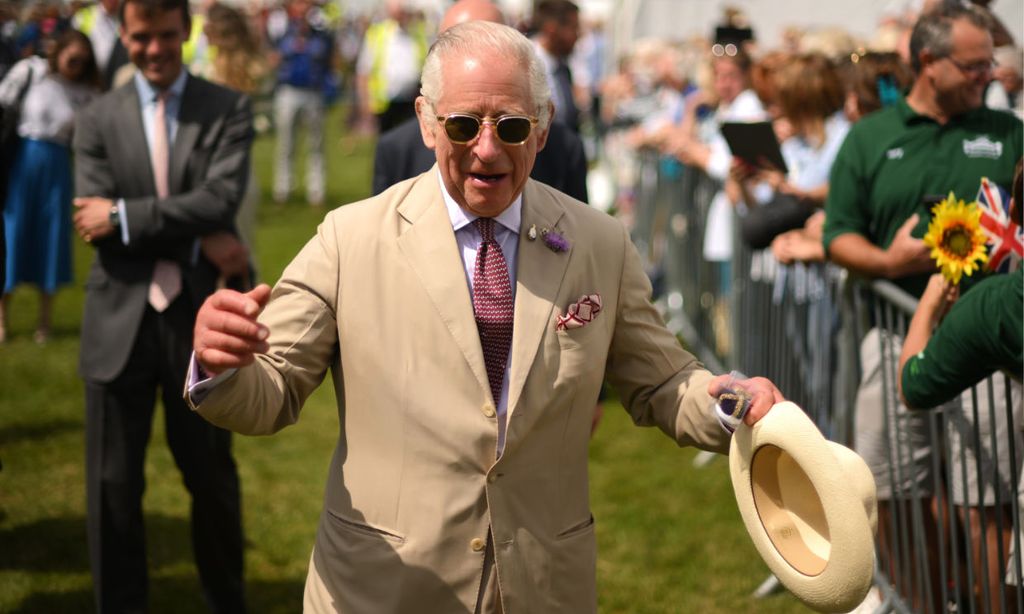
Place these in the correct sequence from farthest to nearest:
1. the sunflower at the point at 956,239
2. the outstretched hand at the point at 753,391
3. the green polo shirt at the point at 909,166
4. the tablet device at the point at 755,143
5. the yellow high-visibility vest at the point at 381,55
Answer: the yellow high-visibility vest at the point at 381,55
the tablet device at the point at 755,143
the green polo shirt at the point at 909,166
the sunflower at the point at 956,239
the outstretched hand at the point at 753,391

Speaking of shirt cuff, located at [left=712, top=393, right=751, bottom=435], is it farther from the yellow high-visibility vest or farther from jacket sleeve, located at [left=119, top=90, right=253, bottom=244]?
the yellow high-visibility vest

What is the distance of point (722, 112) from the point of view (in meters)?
9.41

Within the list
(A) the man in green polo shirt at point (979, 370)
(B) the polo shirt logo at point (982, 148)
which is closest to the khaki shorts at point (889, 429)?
(A) the man in green polo shirt at point (979, 370)

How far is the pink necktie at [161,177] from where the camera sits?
4.92 metres

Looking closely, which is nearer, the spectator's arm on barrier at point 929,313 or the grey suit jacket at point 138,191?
the spectator's arm on barrier at point 929,313

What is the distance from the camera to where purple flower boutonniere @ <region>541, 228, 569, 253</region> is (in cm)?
316

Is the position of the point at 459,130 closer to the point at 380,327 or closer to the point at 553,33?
the point at 380,327

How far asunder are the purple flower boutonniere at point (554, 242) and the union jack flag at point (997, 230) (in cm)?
174

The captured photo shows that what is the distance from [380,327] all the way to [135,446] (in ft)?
7.61

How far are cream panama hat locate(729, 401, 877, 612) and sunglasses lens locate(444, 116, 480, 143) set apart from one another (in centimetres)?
91

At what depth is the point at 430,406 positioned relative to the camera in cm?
302

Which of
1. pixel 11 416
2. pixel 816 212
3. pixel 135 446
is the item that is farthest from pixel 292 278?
pixel 11 416

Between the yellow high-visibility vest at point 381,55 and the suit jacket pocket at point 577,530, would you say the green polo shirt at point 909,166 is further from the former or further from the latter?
the yellow high-visibility vest at point 381,55

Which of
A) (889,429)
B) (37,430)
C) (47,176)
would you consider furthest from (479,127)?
(47,176)
